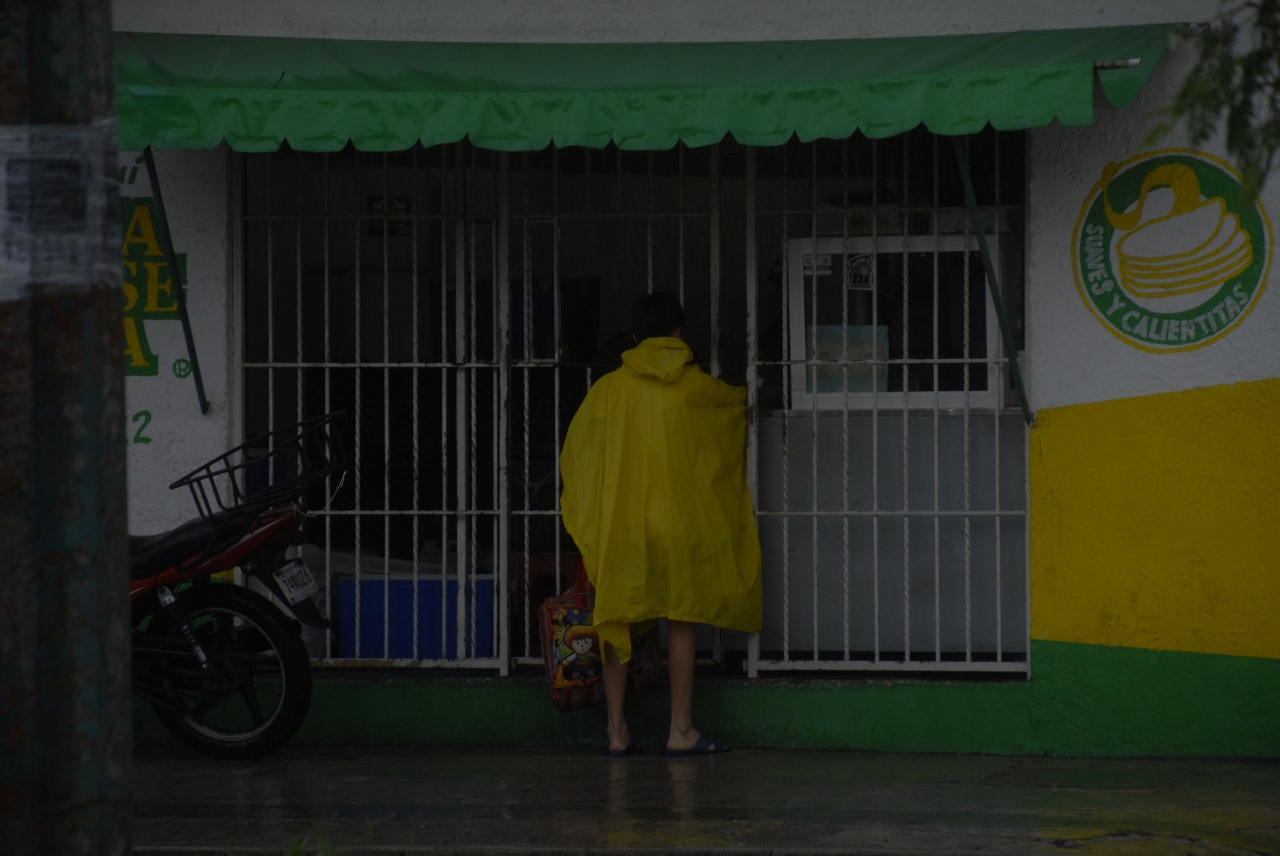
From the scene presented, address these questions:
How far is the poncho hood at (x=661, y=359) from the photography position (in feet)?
19.8

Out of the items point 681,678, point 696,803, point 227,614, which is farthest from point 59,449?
point 681,678

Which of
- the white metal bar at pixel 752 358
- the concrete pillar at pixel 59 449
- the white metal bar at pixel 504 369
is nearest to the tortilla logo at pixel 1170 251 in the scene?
the white metal bar at pixel 752 358

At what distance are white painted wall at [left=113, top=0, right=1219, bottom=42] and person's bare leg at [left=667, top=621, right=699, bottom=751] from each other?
7.43 feet

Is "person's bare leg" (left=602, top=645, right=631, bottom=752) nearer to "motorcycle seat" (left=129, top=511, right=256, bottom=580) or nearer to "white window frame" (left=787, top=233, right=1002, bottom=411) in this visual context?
"white window frame" (left=787, top=233, right=1002, bottom=411)

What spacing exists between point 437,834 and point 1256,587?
307cm

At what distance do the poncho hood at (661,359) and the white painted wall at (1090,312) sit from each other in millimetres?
1327

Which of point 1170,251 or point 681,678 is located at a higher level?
point 1170,251

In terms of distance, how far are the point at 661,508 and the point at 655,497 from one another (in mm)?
47

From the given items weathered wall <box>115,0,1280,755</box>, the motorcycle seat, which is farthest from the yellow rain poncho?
the motorcycle seat

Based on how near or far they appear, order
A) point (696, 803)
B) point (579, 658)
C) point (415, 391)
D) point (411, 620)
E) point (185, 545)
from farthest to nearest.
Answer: point (411, 620) → point (415, 391) → point (579, 658) → point (185, 545) → point (696, 803)

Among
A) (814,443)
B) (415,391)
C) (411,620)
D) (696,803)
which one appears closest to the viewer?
(696,803)

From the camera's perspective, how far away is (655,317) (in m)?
6.09

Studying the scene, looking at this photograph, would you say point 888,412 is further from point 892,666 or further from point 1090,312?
point 892,666

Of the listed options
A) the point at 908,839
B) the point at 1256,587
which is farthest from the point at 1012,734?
the point at 908,839
